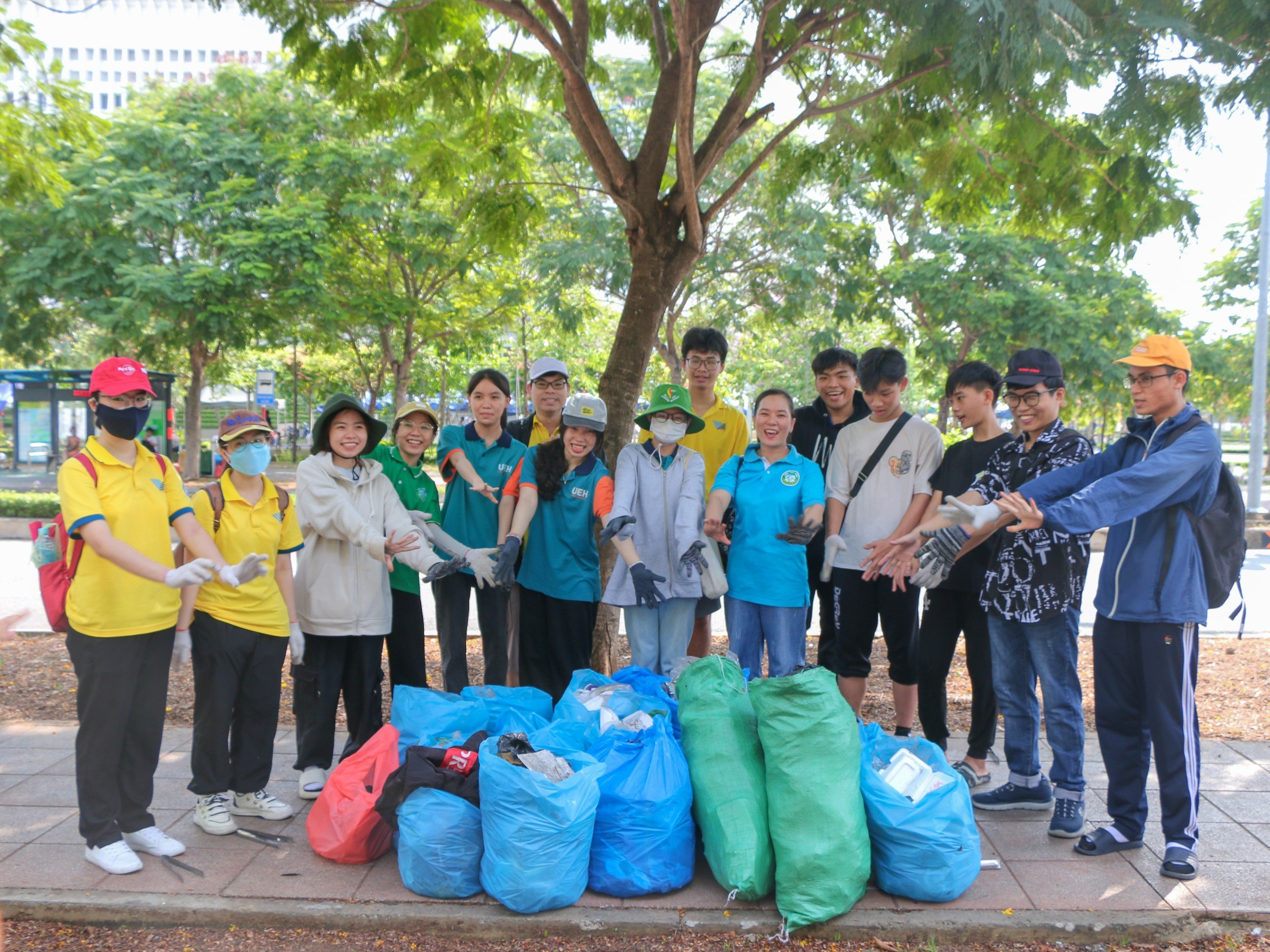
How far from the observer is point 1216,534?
11.2 feet

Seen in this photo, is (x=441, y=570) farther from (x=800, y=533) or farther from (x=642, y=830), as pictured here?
(x=800, y=533)

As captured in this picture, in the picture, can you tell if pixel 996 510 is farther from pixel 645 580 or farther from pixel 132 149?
pixel 132 149

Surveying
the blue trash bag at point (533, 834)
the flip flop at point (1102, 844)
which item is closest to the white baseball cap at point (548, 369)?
the blue trash bag at point (533, 834)

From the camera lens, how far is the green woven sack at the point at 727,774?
123 inches

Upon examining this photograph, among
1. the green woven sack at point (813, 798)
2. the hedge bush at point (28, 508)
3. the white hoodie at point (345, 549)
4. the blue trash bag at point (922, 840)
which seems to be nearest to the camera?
the green woven sack at point (813, 798)

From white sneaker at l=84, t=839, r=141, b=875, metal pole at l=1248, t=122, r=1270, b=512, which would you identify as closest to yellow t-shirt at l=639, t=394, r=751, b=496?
white sneaker at l=84, t=839, r=141, b=875

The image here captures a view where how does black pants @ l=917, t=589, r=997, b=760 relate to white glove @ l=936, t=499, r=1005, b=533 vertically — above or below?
below

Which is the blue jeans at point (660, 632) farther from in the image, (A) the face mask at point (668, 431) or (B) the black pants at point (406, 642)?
(B) the black pants at point (406, 642)

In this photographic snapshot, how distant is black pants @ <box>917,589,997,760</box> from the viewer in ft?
14.1

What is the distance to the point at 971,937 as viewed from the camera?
3.08 meters

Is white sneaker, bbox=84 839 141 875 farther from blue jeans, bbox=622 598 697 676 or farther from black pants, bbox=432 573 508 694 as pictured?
blue jeans, bbox=622 598 697 676

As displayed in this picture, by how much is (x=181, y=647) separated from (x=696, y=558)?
2181 millimetres

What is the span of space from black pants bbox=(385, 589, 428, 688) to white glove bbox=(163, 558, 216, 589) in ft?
4.18

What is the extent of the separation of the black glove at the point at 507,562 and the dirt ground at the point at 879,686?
5.88 feet
